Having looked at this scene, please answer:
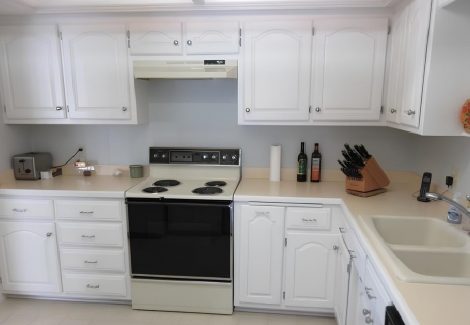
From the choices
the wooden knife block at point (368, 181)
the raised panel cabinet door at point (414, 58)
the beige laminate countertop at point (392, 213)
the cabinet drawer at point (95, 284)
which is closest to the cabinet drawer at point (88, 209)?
the cabinet drawer at point (95, 284)

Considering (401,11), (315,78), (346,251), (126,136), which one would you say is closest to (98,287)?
(126,136)

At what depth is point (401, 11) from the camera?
2059 mm

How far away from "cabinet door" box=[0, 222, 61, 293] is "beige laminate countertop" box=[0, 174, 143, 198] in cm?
25

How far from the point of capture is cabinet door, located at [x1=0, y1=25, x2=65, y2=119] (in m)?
2.45

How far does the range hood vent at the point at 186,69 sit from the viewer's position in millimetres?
2254

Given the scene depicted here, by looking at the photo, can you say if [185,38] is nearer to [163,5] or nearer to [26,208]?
[163,5]

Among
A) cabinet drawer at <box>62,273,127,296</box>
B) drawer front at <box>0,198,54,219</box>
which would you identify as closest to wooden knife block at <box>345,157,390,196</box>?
cabinet drawer at <box>62,273,127,296</box>

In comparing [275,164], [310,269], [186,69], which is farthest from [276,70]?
[310,269]

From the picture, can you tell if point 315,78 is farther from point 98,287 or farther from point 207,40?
point 98,287

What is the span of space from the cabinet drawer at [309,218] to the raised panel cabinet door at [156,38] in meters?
1.42

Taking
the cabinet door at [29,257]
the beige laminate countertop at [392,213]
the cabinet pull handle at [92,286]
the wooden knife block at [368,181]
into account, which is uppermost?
the wooden knife block at [368,181]

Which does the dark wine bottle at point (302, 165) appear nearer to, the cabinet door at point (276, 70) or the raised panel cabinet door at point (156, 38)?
the cabinet door at point (276, 70)

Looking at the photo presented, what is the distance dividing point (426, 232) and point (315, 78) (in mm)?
1224

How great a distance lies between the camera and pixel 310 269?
2301 millimetres
